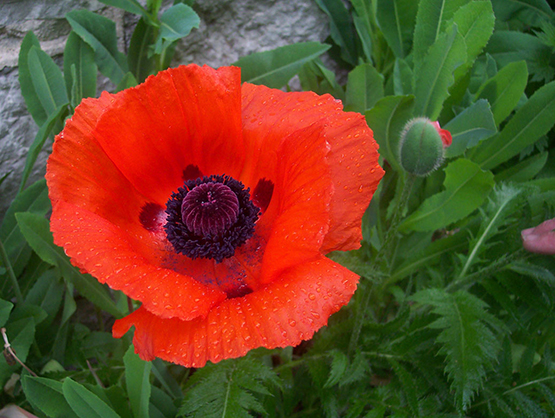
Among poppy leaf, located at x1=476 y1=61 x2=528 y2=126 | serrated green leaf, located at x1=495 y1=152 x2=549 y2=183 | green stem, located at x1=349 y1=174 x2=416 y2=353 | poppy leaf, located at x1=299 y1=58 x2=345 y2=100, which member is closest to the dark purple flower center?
green stem, located at x1=349 y1=174 x2=416 y2=353

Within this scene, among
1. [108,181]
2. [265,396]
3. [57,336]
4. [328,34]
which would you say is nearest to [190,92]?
[108,181]

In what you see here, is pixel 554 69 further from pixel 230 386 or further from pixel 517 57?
pixel 230 386

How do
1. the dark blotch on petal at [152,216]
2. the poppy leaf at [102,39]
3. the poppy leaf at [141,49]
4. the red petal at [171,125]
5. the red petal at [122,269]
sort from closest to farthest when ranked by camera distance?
1. the red petal at [122,269]
2. the red petal at [171,125]
3. the dark blotch on petal at [152,216]
4. the poppy leaf at [102,39]
5. the poppy leaf at [141,49]

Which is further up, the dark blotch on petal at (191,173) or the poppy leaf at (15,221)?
the dark blotch on petal at (191,173)

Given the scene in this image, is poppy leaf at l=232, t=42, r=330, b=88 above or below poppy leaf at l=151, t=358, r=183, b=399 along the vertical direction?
above

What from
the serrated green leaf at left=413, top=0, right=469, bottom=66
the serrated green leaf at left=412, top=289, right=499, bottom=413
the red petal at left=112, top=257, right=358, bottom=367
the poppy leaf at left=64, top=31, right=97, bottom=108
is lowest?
the serrated green leaf at left=412, top=289, right=499, bottom=413

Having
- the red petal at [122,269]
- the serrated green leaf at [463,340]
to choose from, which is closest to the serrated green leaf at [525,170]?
the serrated green leaf at [463,340]

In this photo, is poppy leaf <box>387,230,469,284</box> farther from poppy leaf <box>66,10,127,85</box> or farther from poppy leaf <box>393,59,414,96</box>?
poppy leaf <box>66,10,127,85</box>

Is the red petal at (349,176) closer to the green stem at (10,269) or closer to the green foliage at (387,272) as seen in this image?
the green foliage at (387,272)
